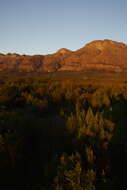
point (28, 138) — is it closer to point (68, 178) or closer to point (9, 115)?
point (9, 115)

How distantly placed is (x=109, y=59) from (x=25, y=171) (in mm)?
120318

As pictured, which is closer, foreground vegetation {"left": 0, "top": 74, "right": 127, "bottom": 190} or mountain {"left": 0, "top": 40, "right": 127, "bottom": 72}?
foreground vegetation {"left": 0, "top": 74, "right": 127, "bottom": 190}

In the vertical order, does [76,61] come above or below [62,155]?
above

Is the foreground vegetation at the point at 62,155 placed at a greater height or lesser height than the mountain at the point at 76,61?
lesser

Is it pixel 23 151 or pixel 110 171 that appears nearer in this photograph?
pixel 110 171

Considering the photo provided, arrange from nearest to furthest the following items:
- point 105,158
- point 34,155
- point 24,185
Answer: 1. point 24,185
2. point 105,158
3. point 34,155

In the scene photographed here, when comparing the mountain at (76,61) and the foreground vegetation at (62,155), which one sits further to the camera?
the mountain at (76,61)

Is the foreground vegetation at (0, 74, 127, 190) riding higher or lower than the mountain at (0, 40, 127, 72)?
lower

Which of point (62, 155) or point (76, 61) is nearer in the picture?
point (62, 155)

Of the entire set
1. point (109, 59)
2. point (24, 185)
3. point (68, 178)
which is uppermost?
point (109, 59)

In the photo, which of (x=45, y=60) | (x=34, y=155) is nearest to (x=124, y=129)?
(x=34, y=155)

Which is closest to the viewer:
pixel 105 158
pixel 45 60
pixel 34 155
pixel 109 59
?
pixel 105 158

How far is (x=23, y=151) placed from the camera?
5.83m

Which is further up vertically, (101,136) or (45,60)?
(45,60)
